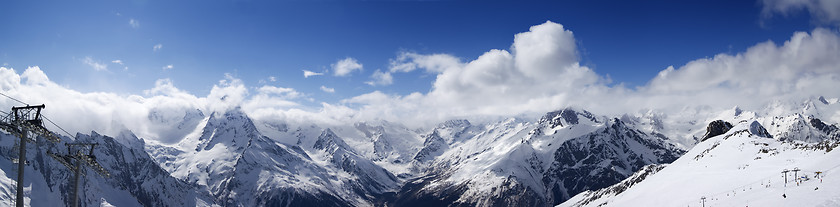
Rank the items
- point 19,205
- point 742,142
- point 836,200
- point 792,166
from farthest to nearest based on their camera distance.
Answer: point 742,142 < point 792,166 < point 836,200 < point 19,205

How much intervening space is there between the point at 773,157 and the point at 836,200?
160 feet

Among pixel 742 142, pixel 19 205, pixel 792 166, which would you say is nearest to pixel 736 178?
pixel 792 166

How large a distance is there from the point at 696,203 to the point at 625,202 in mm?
37495

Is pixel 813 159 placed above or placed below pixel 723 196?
above

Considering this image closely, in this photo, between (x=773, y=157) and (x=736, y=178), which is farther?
(x=773, y=157)

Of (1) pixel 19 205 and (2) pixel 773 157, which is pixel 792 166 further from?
(1) pixel 19 205

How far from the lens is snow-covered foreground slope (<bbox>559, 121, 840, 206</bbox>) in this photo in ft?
176

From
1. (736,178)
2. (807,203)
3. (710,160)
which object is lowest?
(807,203)

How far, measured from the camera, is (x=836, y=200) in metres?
48.2

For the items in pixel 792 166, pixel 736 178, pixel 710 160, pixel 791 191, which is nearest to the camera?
pixel 791 191

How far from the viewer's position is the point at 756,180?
237 feet

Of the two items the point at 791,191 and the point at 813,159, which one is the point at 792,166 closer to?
the point at 813,159

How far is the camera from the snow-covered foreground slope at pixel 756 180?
53719 millimetres

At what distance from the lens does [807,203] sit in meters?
49.3
